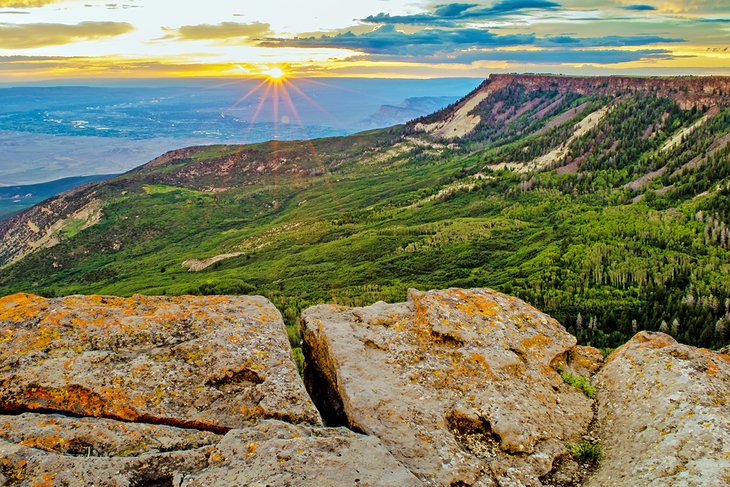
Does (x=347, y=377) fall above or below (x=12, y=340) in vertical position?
below

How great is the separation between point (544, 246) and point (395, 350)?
11791 centimetres

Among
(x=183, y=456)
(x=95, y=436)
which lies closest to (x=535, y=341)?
(x=183, y=456)

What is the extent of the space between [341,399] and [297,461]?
4789 millimetres

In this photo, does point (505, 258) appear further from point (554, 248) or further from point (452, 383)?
point (452, 383)

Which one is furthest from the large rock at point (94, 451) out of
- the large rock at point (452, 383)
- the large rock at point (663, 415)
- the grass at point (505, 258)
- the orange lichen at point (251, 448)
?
the grass at point (505, 258)

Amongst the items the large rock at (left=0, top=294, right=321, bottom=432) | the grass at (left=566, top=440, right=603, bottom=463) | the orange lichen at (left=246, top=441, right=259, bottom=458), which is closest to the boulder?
the orange lichen at (left=246, top=441, right=259, bottom=458)

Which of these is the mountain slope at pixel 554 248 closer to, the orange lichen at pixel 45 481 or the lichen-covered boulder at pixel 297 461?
the lichen-covered boulder at pixel 297 461

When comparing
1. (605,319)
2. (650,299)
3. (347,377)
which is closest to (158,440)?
(347,377)

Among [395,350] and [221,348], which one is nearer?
[221,348]

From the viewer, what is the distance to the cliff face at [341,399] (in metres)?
12.3

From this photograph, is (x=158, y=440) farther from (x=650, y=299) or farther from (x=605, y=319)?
(x=650, y=299)

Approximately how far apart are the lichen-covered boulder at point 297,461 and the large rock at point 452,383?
1624mm

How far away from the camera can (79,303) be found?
1878 cm

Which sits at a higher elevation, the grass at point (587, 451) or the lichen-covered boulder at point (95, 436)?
the lichen-covered boulder at point (95, 436)
